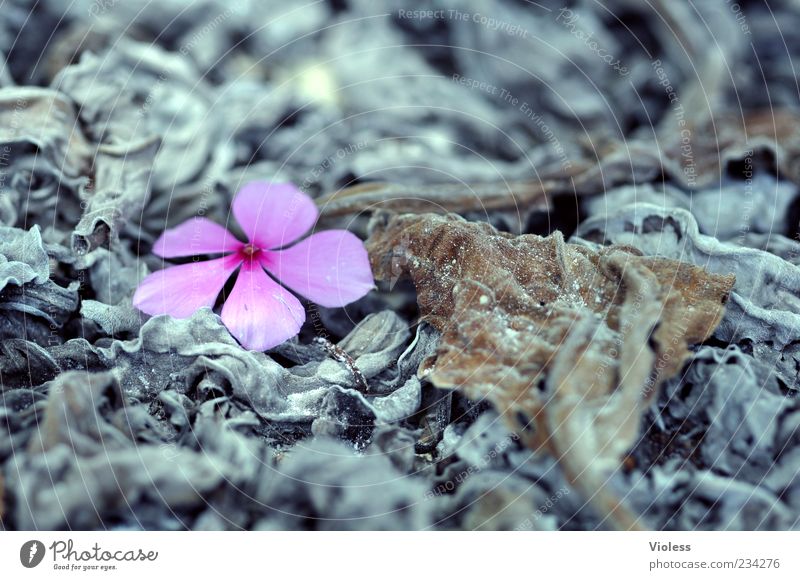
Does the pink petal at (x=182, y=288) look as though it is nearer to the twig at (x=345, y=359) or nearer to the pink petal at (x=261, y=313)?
the pink petal at (x=261, y=313)

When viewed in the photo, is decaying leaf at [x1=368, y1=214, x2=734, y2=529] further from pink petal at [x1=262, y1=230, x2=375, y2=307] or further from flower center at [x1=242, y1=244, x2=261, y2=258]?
flower center at [x1=242, y1=244, x2=261, y2=258]

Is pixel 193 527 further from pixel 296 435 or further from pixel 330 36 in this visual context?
pixel 330 36

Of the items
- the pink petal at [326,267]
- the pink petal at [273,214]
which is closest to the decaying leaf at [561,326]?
the pink petal at [326,267]

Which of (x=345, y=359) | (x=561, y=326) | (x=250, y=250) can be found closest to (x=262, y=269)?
(x=250, y=250)

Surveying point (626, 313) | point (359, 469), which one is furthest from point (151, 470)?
point (626, 313)

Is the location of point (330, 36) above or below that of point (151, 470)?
above
